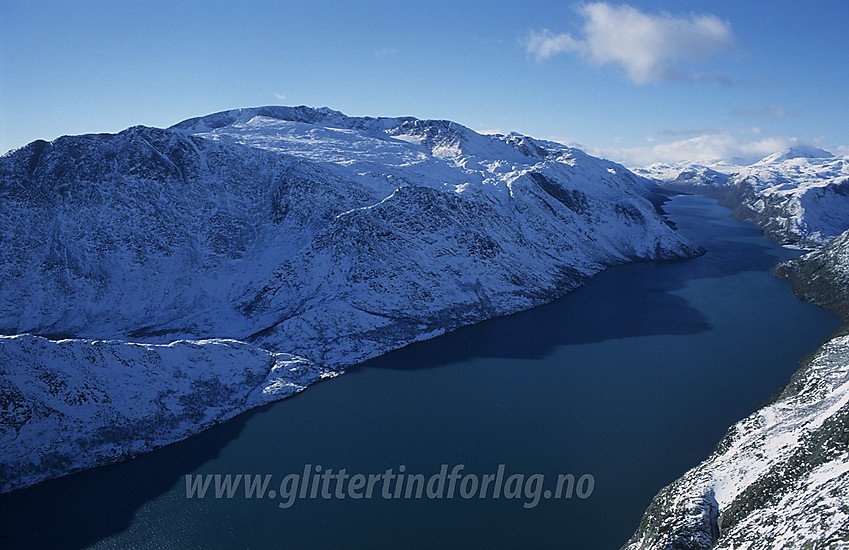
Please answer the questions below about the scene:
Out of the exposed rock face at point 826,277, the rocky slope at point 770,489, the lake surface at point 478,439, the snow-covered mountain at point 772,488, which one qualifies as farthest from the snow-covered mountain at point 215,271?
the snow-covered mountain at point 772,488

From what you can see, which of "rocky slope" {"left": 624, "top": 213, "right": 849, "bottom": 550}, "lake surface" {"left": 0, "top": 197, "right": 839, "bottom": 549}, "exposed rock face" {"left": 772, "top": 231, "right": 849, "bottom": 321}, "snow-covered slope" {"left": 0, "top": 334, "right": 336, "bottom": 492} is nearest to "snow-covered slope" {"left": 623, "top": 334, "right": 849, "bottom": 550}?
"rocky slope" {"left": 624, "top": 213, "right": 849, "bottom": 550}

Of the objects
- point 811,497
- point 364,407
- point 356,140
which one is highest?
point 356,140

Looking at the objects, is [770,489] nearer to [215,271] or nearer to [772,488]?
[772,488]

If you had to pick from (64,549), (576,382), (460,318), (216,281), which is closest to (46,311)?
(216,281)

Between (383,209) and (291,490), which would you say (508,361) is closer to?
(291,490)

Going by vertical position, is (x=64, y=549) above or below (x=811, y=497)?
below

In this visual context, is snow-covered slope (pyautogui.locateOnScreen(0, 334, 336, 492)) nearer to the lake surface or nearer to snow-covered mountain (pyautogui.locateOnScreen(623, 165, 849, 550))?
the lake surface

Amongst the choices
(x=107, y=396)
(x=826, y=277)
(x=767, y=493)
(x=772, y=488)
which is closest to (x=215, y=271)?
(x=107, y=396)

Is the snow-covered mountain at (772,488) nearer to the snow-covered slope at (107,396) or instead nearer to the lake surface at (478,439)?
the lake surface at (478,439)
